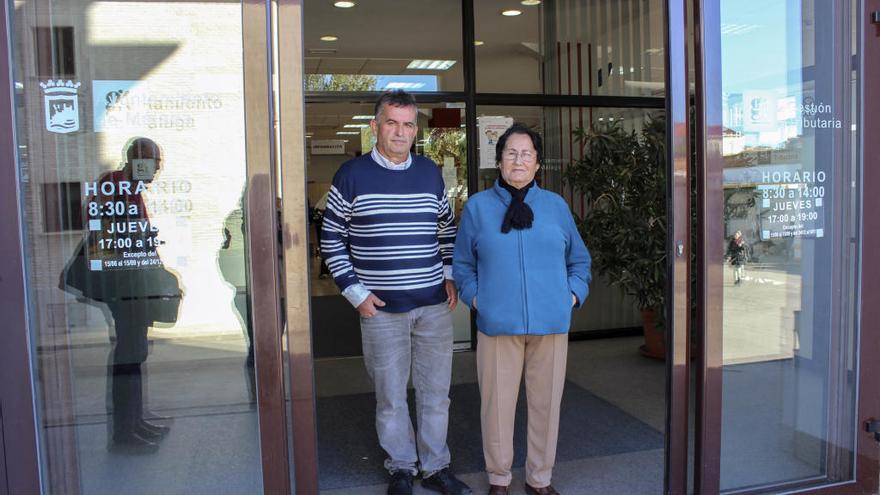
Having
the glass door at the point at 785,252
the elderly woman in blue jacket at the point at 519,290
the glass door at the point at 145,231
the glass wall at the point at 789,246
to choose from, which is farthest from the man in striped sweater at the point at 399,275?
the glass wall at the point at 789,246

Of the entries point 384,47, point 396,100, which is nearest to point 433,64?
point 384,47

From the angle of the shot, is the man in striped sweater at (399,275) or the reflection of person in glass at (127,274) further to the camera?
the man in striped sweater at (399,275)

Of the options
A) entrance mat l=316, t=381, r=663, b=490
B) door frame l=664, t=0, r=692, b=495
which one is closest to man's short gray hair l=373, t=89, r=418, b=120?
door frame l=664, t=0, r=692, b=495

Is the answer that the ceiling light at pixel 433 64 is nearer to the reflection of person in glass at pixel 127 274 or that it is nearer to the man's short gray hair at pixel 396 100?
the man's short gray hair at pixel 396 100

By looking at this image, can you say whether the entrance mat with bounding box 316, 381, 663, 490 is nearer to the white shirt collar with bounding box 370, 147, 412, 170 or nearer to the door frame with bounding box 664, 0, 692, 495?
the door frame with bounding box 664, 0, 692, 495

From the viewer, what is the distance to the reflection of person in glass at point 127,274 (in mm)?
2375

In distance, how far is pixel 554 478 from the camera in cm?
320

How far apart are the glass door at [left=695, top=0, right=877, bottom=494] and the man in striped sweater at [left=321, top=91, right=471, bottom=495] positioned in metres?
1.10

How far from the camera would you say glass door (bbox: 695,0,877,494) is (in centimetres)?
276

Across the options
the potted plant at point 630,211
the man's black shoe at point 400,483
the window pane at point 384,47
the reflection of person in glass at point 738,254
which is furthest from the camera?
the window pane at point 384,47

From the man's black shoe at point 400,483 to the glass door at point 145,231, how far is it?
0.66m

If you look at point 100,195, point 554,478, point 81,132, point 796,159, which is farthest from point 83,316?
point 796,159

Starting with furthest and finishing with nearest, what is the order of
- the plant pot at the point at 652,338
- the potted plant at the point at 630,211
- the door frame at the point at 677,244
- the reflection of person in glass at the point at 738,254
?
the plant pot at the point at 652,338
the potted plant at the point at 630,211
the reflection of person in glass at the point at 738,254
the door frame at the point at 677,244

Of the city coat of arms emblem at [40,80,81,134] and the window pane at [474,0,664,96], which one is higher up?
the window pane at [474,0,664,96]
